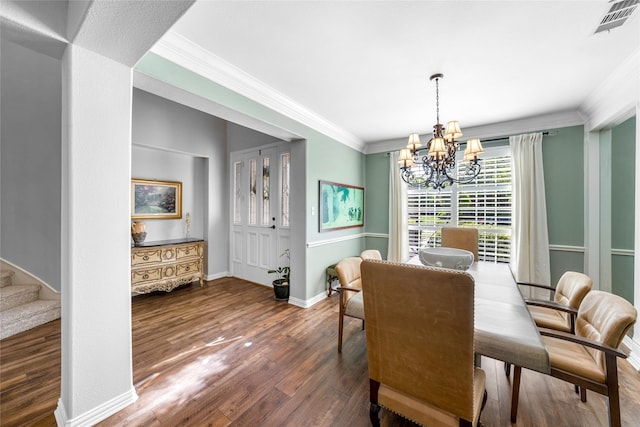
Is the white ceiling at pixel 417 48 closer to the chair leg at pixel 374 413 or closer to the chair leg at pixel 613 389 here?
the chair leg at pixel 613 389

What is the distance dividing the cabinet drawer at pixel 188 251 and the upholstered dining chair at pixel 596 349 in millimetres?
4227

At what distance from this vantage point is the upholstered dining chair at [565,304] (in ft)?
5.89

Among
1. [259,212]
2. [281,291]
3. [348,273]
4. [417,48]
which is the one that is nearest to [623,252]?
[348,273]

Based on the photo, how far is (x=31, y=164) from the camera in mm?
3059

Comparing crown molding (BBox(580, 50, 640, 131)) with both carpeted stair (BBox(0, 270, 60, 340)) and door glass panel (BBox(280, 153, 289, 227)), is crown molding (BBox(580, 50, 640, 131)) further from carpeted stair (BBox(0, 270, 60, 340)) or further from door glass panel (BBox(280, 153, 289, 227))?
carpeted stair (BBox(0, 270, 60, 340))

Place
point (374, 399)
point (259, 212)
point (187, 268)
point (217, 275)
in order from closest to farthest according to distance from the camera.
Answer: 1. point (374, 399)
2. point (187, 268)
3. point (259, 212)
4. point (217, 275)

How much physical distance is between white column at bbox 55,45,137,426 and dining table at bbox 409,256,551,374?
7.14 feet

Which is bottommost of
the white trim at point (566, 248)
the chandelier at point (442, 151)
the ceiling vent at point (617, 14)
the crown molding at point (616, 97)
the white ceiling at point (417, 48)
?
the white trim at point (566, 248)

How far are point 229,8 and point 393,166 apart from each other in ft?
11.5

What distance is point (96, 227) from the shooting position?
148 centimetres

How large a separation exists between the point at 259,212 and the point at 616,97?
4572 millimetres

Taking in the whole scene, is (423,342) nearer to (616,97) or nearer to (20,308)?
(616,97)

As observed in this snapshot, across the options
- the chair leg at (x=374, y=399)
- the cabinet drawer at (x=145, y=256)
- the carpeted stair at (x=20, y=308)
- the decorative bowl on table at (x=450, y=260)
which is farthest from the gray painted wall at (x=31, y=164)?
the decorative bowl on table at (x=450, y=260)

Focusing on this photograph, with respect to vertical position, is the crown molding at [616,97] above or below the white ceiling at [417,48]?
below
